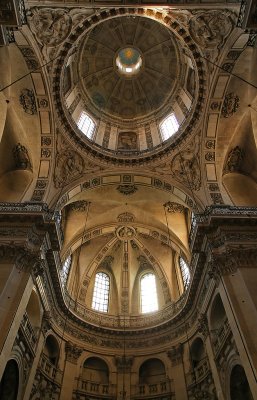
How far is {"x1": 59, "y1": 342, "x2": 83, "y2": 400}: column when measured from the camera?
16.7 meters

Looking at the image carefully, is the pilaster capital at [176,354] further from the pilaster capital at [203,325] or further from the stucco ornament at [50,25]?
the stucco ornament at [50,25]

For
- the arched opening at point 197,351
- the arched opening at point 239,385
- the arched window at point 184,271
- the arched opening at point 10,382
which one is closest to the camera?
the arched opening at point 239,385

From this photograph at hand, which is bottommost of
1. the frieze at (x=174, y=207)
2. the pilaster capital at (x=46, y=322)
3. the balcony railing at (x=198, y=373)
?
the balcony railing at (x=198, y=373)

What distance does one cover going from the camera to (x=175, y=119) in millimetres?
21984

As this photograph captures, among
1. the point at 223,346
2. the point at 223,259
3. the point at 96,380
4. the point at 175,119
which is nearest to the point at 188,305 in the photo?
the point at 223,346

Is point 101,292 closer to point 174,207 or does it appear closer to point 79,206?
point 79,206

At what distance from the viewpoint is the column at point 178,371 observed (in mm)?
16719

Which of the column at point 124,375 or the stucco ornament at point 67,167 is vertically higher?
the stucco ornament at point 67,167

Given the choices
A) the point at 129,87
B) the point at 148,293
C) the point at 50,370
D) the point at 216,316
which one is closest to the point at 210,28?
the point at 129,87

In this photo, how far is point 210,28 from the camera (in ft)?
52.2

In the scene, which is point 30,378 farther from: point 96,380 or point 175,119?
point 175,119

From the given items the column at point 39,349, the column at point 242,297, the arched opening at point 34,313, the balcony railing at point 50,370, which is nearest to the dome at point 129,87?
the column at point 242,297

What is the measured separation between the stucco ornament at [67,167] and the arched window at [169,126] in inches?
242

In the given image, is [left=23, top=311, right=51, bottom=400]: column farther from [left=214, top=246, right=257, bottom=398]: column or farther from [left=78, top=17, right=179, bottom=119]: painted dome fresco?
[left=78, top=17, right=179, bottom=119]: painted dome fresco
